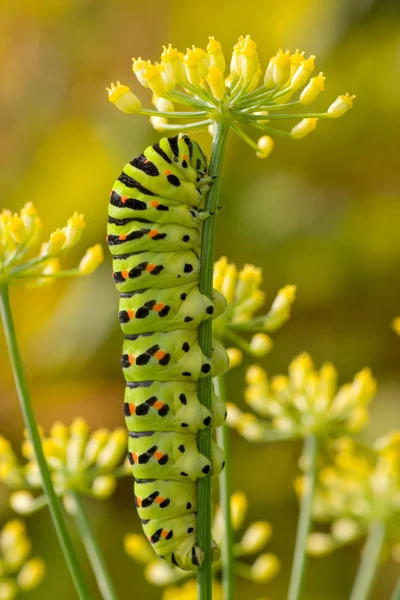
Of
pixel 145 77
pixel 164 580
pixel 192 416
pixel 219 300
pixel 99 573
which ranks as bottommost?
pixel 164 580

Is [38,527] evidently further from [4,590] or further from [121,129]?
[4,590]

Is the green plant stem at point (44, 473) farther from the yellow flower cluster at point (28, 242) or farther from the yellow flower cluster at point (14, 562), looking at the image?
the yellow flower cluster at point (14, 562)

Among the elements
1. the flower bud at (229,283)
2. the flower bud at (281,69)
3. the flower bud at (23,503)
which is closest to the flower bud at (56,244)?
the flower bud at (229,283)

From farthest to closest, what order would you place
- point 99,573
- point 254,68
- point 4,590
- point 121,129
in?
point 121,129, point 4,590, point 99,573, point 254,68

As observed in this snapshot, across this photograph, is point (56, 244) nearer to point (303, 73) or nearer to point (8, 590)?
point (303, 73)

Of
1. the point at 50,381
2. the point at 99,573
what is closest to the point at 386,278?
the point at 50,381

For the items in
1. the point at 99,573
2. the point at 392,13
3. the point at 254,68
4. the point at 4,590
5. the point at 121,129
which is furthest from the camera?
the point at 121,129
